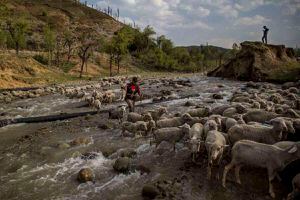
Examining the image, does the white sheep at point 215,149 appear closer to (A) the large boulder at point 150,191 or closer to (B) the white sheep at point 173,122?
(A) the large boulder at point 150,191

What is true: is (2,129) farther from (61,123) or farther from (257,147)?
(257,147)

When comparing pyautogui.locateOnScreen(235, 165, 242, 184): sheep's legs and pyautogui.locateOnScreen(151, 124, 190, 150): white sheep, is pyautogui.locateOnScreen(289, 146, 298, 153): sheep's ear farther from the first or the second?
pyautogui.locateOnScreen(151, 124, 190, 150): white sheep

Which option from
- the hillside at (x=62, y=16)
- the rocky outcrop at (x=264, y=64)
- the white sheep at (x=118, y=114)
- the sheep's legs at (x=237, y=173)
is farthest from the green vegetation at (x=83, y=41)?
the sheep's legs at (x=237, y=173)

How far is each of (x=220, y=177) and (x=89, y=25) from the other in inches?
5610

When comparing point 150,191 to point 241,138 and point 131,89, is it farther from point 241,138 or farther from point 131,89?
point 131,89

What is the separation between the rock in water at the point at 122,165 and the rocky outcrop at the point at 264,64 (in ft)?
120

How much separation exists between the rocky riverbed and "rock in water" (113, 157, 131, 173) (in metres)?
0.04

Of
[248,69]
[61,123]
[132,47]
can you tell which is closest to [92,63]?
[132,47]

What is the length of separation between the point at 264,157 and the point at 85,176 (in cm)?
619

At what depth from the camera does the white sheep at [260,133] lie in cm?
1087

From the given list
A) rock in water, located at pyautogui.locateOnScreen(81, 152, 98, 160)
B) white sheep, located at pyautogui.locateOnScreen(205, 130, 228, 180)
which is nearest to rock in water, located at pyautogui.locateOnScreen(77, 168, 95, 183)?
rock in water, located at pyautogui.locateOnScreen(81, 152, 98, 160)

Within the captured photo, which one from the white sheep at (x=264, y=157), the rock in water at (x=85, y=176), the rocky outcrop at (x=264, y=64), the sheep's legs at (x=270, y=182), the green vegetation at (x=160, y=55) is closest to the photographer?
the sheep's legs at (x=270, y=182)

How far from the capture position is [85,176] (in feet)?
35.3

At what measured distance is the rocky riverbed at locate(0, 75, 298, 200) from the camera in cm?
953
